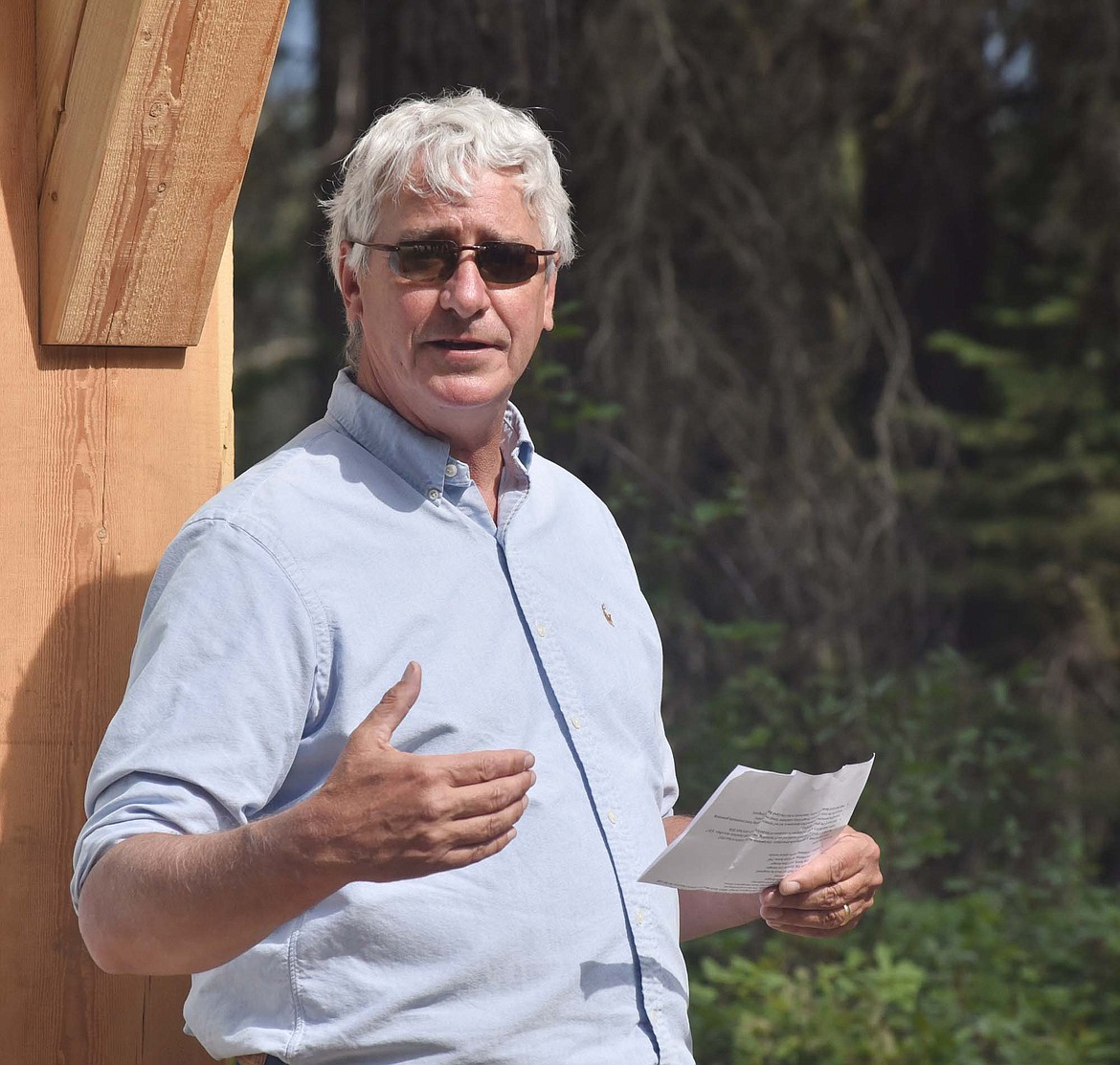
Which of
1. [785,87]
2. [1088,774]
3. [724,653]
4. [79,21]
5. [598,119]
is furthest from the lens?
[1088,774]

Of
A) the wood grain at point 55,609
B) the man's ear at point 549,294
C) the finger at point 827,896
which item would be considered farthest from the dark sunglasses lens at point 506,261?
the finger at point 827,896

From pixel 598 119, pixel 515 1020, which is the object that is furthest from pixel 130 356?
pixel 598 119

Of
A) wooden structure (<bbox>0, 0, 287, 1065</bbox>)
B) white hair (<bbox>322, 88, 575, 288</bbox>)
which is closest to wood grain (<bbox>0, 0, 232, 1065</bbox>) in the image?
wooden structure (<bbox>0, 0, 287, 1065</bbox>)

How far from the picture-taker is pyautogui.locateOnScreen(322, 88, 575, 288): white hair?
72.2 inches

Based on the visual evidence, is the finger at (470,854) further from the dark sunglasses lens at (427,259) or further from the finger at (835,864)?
the dark sunglasses lens at (427,259)

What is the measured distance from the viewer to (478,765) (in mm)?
1405

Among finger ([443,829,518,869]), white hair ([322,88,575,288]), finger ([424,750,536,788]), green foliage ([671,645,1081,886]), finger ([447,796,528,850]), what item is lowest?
green foliage ([671,645,1081,886])

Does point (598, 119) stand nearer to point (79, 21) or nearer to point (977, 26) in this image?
point (977, 26)

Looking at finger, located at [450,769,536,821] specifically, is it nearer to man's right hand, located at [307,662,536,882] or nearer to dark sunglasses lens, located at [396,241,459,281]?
man's right hand, located at [307,662,536,882]

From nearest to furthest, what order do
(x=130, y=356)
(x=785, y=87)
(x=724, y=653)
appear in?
1. (x=130, y=356)
2. (x=724, y=653)
3. (x=785, y=87)

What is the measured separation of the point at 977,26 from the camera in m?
5.97

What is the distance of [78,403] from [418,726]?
0.63 metres

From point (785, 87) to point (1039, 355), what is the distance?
176cm

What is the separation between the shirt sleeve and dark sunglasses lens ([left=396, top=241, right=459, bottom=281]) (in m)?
0.45
